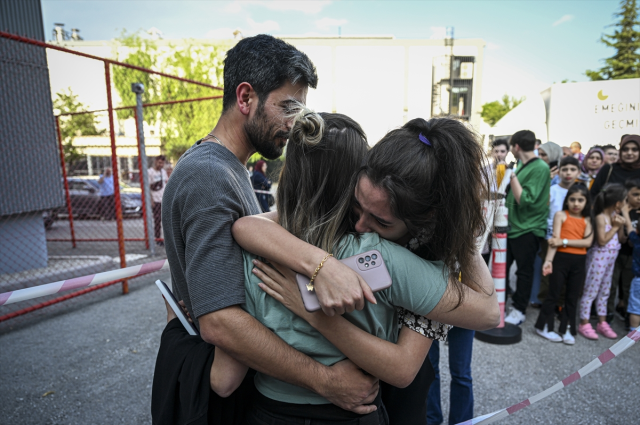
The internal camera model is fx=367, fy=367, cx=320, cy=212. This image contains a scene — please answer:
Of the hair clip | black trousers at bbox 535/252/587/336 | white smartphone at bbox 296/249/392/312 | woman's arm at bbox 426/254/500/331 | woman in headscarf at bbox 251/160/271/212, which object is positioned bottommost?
black trousers at bbox 535/252/587/336

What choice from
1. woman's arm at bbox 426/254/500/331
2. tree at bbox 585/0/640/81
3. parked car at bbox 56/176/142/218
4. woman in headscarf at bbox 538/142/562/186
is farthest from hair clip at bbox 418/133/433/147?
tree at bbox 585/0/640/81

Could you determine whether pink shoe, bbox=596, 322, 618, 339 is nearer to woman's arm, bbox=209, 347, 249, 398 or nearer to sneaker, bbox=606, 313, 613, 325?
sneaker, bbox=606, 313, 613, 325

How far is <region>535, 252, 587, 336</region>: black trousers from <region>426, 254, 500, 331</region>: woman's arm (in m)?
3.21

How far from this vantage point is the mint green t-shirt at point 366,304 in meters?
0.98

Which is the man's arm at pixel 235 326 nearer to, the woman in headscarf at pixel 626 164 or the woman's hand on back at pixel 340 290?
the woman's hand on back at pixel 340 290

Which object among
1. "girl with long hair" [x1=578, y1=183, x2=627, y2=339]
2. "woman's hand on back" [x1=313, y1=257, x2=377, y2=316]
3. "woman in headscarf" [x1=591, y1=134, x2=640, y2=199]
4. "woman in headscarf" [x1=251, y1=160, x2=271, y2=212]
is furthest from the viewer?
"woman in headscarf" [x1=251, y1=160, x2=271, y2=212]

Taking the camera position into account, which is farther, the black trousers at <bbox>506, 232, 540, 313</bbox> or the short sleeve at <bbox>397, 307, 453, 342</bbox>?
the black trousers at <bbox>506, 232, 540, 313</bbox>

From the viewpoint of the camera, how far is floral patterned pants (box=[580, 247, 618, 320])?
389 cm

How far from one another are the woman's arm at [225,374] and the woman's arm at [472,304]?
0.57 metres

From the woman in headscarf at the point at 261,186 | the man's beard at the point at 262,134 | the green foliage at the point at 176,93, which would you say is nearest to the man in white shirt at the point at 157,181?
the woman in headscarf at the point at 261,186

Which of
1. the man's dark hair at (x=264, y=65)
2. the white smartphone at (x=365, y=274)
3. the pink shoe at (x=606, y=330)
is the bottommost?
the pink shoe at (x=606, y=330)

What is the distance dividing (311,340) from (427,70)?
1321 inches

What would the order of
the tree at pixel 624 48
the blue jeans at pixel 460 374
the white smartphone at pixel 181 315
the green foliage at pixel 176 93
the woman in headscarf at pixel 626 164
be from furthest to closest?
the tree at pixel 624 48 → the green foliage at pixel 176 93 → the woman in headscarf at pixel 626 164 → the blue jeans at pixel 460 374 → the white smartphone at pixel 181 315

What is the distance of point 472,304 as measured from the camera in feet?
3.50
